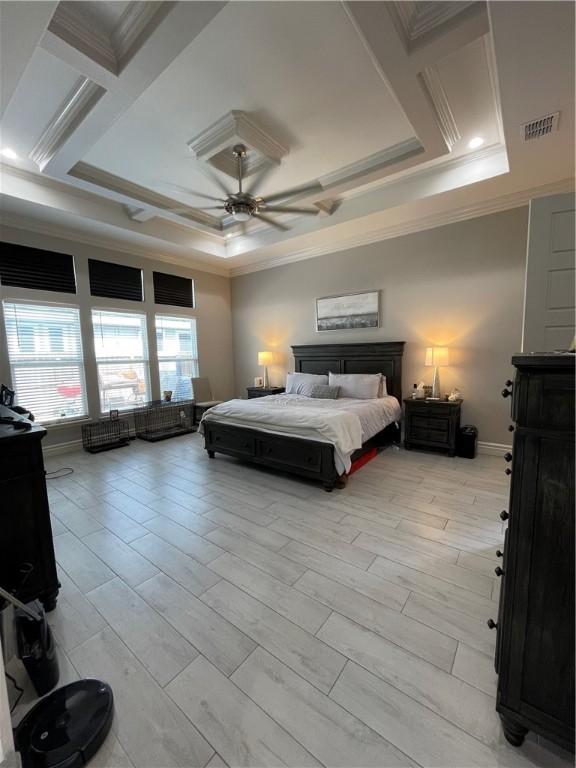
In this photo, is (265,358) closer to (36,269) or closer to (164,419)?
(164,419)

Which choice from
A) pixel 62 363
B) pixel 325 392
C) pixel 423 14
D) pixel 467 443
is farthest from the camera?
pixel 325 392

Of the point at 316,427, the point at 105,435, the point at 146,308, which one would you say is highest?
the point at 146,308

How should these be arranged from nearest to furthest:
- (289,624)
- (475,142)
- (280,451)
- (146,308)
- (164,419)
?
(289,624) → (475,142) → (280,451) → (146,308) → (164,419)

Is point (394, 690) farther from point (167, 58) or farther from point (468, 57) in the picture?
point (468, 57)

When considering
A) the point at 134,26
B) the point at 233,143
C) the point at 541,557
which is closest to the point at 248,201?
the point at 233,143

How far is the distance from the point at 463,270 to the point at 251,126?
2.99 m

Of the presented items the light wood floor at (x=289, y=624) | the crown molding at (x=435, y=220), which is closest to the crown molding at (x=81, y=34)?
the light wood floor at (x=289, y=624)

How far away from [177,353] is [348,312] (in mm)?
3235

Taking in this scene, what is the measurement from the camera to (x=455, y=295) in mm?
4102

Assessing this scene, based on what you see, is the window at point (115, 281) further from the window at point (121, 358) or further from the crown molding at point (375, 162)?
the crown molding at point (375, 162)

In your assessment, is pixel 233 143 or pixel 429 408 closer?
pixel 233 143

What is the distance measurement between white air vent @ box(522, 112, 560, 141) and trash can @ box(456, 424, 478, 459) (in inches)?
116

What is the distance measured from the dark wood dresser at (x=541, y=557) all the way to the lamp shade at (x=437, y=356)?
126 inches

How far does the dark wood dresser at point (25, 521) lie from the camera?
5.13ft
